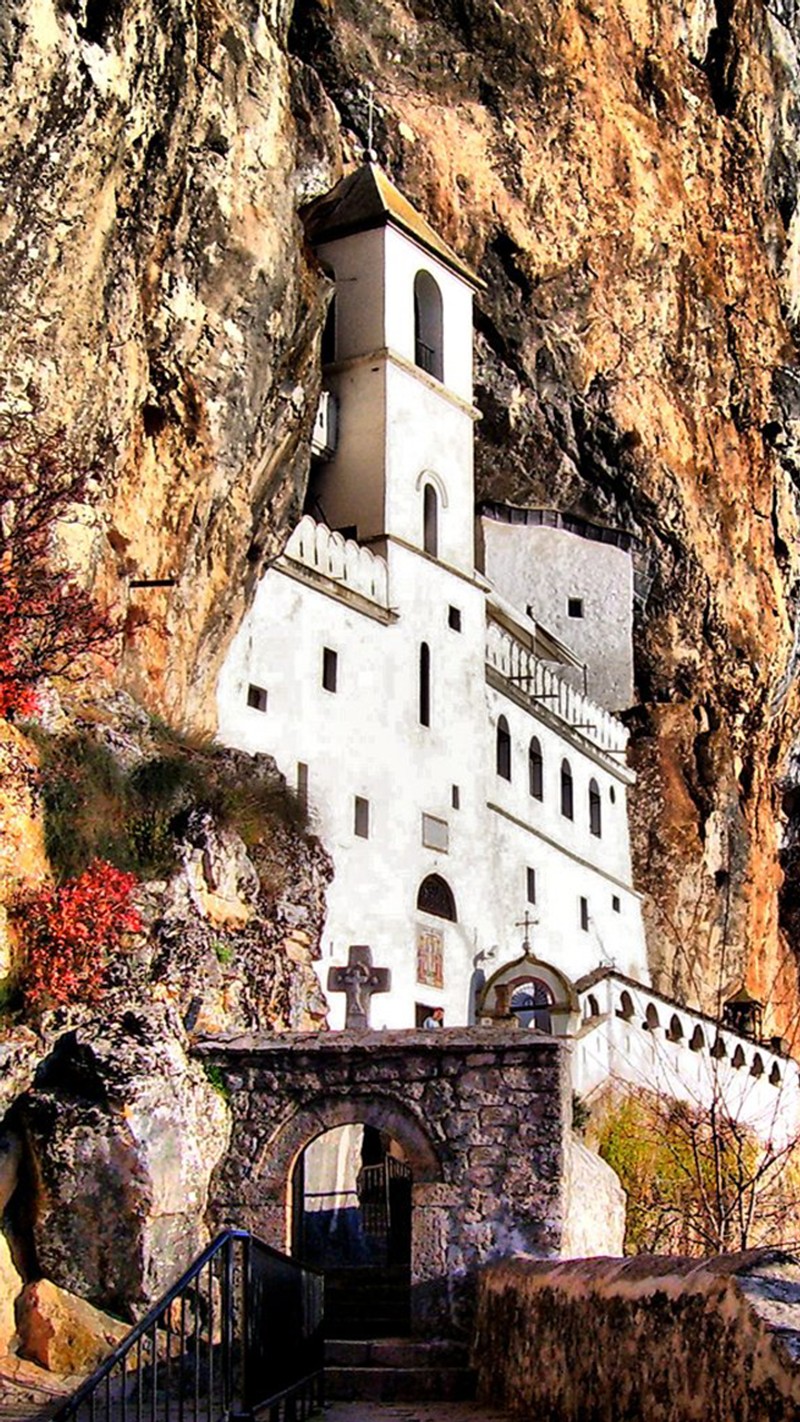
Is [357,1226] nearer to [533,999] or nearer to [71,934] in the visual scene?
[71,934]

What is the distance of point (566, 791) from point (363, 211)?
12152mm

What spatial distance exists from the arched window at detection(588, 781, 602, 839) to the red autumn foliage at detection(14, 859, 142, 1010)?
22150 mm

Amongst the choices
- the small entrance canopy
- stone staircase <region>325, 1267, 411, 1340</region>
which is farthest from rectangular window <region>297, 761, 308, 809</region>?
stone staircase <region>325, 1267, 411, 1340</region>

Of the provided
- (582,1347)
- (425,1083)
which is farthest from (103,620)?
(582,1347)

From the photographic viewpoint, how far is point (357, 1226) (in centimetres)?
2266

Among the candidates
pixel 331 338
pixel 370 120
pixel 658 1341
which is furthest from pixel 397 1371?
pixel 370 120

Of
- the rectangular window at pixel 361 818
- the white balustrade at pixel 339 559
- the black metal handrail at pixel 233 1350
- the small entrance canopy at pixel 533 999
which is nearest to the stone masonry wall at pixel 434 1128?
the black metal handrail at pixel 233 1350

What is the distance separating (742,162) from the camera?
44219mm

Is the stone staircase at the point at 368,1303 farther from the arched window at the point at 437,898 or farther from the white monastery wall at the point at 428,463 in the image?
the white monastery wall at the point at 428,463

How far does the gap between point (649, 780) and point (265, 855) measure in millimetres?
18171

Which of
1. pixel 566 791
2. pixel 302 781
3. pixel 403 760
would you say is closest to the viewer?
pixel 302 781

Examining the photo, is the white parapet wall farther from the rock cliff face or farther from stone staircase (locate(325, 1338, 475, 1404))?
stone staircase (locate(325, 1338, 475, 1404))

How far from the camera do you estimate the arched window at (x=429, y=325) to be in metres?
35.0

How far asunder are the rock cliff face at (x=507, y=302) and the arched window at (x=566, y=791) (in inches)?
145
